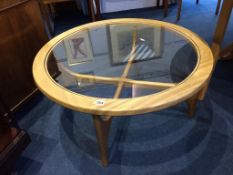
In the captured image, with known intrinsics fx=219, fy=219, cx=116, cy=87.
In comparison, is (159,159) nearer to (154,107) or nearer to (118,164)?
(118,164)

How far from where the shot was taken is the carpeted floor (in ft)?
3.48

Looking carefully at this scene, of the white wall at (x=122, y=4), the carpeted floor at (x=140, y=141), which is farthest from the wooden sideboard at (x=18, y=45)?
the white wall at (x=122, y=4)

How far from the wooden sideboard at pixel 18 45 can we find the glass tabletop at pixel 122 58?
0.25 m

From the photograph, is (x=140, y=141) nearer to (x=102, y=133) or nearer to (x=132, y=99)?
(x=102, y=133)

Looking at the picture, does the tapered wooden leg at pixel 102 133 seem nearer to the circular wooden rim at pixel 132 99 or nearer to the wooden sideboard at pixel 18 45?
the circular wooden rim at pixel 132 99

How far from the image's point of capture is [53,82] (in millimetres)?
918

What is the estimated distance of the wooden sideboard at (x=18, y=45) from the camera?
1.17 m

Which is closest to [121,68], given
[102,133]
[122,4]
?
[102,133]

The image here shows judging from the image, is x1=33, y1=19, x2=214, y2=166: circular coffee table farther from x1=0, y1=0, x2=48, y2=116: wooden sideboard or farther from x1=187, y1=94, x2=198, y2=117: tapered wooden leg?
x1=0, y1=0, x2=48, y2=116: wooden sideboard

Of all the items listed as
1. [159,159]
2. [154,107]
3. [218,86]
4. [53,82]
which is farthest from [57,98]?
[218,86]

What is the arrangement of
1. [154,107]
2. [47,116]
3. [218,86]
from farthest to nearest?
[218,86]
[47,116]
[154,107]

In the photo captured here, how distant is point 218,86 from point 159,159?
0.74 m

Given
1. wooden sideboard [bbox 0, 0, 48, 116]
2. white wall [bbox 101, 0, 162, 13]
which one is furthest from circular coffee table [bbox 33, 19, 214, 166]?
white wall [bbox 101, 0, 162, 13]

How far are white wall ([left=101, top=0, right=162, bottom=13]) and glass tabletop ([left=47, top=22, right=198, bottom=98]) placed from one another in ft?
5.25
